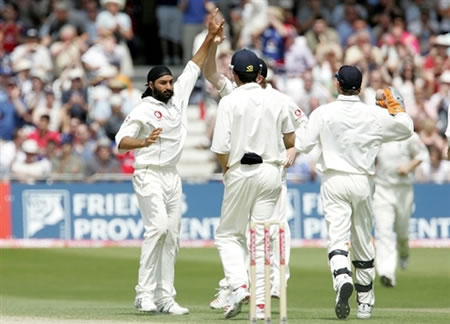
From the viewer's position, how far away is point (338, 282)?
12344 millimetres

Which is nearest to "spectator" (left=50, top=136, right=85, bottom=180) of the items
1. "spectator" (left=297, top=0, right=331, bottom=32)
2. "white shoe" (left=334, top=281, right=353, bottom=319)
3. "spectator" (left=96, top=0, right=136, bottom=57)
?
"spectator" (left=96, top=0, right=136, bottom=57)

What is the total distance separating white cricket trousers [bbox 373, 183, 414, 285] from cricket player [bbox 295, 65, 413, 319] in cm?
458

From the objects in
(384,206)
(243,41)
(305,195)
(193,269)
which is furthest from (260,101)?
(243,41)

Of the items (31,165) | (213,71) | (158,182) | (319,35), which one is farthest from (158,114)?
(319,35)

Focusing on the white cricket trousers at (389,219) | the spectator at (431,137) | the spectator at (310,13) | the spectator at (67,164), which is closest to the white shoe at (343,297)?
the white cricket trousers at (389,219)

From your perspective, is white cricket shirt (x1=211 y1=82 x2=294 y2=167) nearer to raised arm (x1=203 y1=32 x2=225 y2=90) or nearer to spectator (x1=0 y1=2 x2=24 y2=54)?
raised arm (x1=203 y1=32 x2=225 y2=90)

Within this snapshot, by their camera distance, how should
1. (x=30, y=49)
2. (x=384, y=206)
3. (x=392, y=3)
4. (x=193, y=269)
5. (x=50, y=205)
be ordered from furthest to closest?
(x=392, y=3), (x=30, y=49), (x=50, y=205), (x=193, y=269), (x=384, y=206)

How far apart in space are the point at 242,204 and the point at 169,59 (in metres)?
15.6

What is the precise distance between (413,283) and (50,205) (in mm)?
6729

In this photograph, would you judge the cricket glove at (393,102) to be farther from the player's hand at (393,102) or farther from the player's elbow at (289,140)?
the player's elbow at (289,140)

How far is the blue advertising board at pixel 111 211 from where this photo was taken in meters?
22.2

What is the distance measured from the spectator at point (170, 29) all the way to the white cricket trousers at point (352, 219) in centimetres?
1482

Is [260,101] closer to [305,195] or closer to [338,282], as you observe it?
[338,282]

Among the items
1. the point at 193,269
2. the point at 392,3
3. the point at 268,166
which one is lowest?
the point at 193,269
